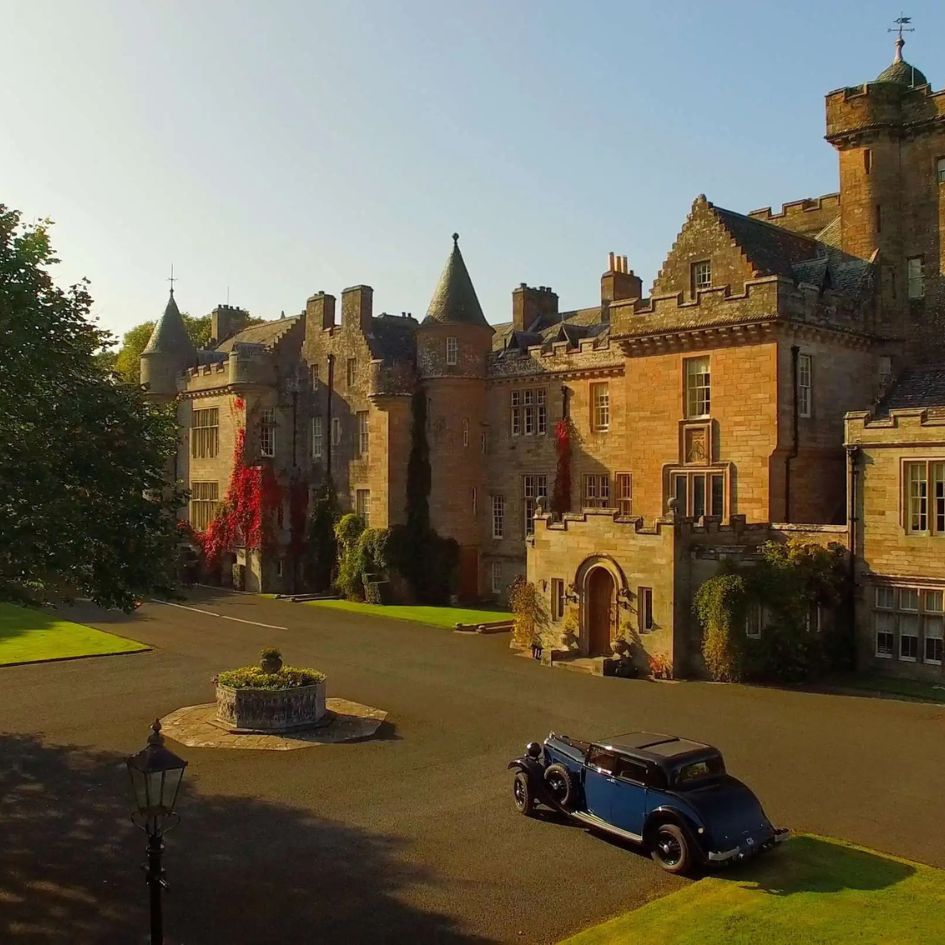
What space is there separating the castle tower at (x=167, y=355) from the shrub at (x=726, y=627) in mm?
38601

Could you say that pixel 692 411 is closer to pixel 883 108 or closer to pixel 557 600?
pixel 557 600

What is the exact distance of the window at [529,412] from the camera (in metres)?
42.6

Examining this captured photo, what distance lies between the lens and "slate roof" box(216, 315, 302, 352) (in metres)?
52.5

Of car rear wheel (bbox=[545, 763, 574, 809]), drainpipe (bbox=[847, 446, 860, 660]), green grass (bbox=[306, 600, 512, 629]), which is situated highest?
drainpipe (bbox=[847, 446, 860, 660])

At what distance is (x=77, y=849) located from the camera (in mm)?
14539

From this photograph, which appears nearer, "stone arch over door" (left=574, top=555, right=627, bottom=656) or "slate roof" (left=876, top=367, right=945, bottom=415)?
"slate roof" (left=876, top=367, right=945, bottom=415)

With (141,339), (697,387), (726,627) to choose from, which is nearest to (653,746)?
(726,627)

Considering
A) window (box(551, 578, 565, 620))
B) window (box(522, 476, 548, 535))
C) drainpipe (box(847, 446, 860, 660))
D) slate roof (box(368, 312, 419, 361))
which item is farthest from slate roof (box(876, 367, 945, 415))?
slate roof (box(368, 312, 419, 361))

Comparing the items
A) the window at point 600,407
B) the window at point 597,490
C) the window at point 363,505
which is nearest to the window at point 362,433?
the window at point 363,505

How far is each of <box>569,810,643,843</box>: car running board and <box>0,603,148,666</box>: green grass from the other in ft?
66.2

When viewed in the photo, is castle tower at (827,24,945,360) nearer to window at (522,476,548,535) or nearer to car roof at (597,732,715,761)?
window at (522,476,548,535)

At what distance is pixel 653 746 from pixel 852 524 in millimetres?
A: 15464

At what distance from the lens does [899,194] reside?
3353 centimetres

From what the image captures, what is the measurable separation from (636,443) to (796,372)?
6168mm
